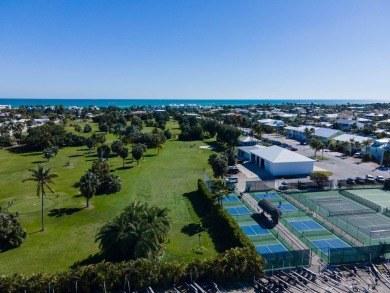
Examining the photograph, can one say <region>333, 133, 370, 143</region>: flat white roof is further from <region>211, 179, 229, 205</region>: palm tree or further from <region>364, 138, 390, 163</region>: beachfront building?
<region>211, 179, 229, 205</region>: palm tree

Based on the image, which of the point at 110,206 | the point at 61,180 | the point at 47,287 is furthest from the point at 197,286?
the point at 61,180

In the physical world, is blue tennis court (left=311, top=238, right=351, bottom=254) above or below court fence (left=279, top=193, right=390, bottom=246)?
below

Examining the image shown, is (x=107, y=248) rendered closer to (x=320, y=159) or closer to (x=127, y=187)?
(x=127, y=187)

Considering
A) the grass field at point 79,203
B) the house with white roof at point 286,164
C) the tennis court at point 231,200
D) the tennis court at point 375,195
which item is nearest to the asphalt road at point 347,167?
the house with white roof at point 286,164

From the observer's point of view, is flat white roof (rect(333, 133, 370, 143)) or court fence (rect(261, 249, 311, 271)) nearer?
court fence (rect(261, 249, 311, 271))

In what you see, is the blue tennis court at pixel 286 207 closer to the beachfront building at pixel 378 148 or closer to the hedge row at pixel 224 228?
the hedge row at pixel 224 228

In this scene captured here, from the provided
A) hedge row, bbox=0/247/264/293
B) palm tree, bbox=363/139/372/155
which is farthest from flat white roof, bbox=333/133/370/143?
hedge row, bbox=0/247/264/293

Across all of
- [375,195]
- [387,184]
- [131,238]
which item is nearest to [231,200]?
[131,238]
